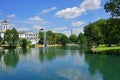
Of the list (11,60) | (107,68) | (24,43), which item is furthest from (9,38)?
(107,68)

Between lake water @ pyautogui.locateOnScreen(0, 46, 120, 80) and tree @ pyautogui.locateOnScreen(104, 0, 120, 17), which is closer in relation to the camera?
lake water @ pyautogui.locateOnScreen(0, 46, 120, 80)

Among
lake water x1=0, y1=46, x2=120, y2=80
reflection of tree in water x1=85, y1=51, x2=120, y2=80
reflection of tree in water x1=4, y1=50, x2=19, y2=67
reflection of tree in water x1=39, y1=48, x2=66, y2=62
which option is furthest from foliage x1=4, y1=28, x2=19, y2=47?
reflection of tree in water x1=85, y1=51, x2=120, y2=80

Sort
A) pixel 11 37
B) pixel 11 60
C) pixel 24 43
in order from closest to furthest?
1. pixel 11 60
2. pixel 11 37
3. pixel 24 43

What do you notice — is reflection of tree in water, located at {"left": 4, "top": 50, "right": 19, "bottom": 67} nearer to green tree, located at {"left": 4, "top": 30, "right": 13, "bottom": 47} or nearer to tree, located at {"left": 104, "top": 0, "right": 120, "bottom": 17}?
tree, located at {"left": 104, "top": 0, "right": 120, "bottom": 17}

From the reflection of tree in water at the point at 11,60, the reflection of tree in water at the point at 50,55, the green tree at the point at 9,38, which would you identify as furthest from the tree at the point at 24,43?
the reflection of tree in water at the point at 11,60

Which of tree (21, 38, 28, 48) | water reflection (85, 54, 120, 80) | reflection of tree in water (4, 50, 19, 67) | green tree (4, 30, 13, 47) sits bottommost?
water reflection (85, 54, 120, 80)

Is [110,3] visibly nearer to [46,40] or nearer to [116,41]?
[116,41]

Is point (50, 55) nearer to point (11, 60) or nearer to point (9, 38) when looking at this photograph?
point (11, 60)

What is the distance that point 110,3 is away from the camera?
193 ft

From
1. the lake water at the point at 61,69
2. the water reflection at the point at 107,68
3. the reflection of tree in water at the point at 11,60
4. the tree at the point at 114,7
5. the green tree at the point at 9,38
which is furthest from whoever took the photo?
the green tree at the point at 9,38

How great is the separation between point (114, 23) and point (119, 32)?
2454 mm

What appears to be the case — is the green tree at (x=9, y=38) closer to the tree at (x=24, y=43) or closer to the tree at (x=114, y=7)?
the tree at (x=24, y=43)

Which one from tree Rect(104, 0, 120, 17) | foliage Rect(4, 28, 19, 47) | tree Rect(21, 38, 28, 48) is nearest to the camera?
tree Rect(104, 0, 120, 17)

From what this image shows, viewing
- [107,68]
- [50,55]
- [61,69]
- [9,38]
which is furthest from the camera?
[9,38]
